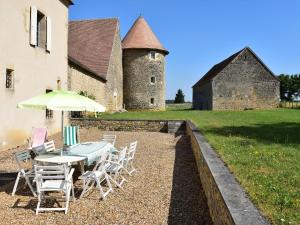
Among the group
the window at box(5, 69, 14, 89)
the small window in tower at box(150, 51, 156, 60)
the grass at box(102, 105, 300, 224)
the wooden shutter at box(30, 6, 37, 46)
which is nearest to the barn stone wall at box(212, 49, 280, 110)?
the small window in tower at box(150, 51, 156, 60)

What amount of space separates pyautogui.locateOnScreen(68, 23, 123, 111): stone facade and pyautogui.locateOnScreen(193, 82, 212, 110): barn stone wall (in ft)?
31.0

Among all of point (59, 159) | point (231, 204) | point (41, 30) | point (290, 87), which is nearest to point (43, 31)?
point (41, 30)

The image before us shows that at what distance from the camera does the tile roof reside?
30.0 m

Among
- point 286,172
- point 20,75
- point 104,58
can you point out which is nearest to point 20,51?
point 20,75

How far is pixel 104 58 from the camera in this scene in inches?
1246

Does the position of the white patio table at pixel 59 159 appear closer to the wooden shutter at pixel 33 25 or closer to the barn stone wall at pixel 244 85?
the wooden shutter at pixel 33 25

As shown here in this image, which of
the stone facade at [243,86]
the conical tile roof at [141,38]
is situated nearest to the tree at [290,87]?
the stone facade at [243,86]

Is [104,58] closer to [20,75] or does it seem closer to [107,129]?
[107,129]

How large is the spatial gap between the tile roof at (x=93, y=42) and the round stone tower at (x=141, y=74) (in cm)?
459

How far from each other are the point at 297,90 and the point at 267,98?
42.1 metres

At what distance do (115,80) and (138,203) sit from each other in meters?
28.8

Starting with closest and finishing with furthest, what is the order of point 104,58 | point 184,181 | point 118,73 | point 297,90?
point 184,181 → point 104,58 → point 118,73 → point 297,90

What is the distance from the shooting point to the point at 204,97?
44219mm

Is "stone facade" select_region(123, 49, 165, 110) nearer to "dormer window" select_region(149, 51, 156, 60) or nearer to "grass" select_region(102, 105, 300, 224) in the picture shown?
"dormer window" select_region(149, 51, 156, 60)
